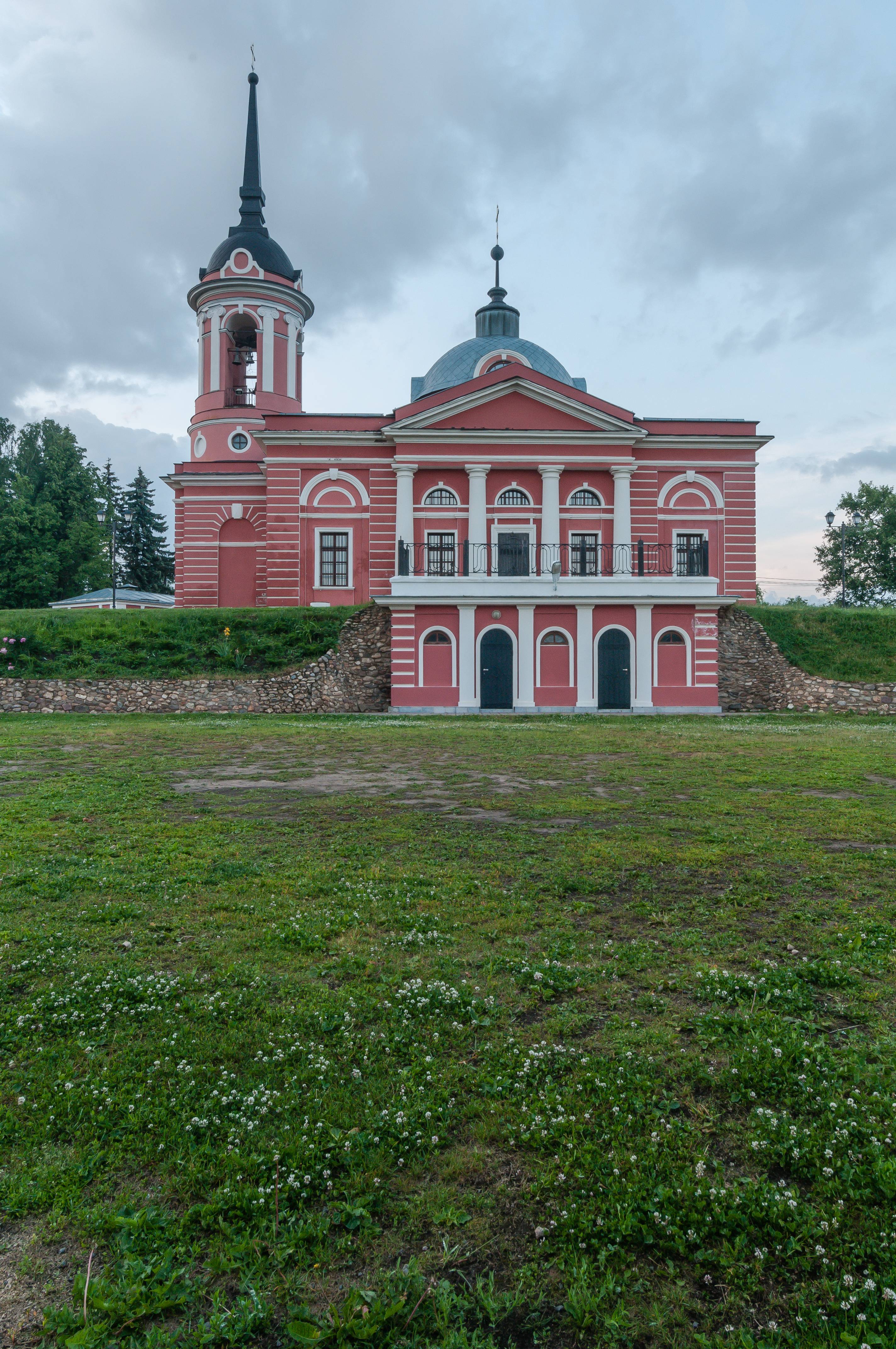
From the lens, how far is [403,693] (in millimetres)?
27703

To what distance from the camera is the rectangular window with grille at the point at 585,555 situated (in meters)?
32.4

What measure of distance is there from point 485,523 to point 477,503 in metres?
0.91

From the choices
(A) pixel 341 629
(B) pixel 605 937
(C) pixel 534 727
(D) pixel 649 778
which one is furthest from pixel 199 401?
(B) pixel 605 937

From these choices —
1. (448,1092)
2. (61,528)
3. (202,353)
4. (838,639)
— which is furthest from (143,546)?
(448,1092)

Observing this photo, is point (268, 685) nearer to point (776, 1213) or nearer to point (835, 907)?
point (835, 907)

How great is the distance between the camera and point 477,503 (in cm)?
3153

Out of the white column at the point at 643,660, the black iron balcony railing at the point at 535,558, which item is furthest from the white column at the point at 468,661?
the white column at the point at 643,660

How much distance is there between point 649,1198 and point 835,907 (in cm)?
357

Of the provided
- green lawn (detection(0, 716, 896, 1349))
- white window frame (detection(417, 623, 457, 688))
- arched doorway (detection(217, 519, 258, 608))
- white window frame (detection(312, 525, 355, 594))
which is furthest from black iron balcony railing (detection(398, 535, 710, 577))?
green lawn (detection(0, 716, 896, 1349))

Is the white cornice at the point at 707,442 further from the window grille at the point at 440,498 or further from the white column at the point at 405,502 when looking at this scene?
the white column at the point at 405,502

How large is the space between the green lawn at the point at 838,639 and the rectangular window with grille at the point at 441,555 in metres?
12.2

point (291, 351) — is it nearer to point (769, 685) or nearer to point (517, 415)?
point (517, 415)

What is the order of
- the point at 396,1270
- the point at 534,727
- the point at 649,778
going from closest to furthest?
the point at 396,1270 → the point at 649,778 → the point at 534,727

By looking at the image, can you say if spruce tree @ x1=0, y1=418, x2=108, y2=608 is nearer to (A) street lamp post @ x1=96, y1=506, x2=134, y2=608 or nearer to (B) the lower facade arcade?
(A) street lamp post @ x1=96, y1=506, x2=134, y2=608
